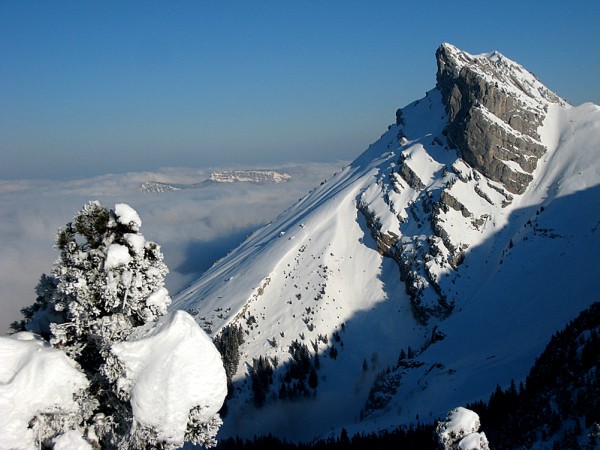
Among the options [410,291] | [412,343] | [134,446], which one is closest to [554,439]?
[134,446]

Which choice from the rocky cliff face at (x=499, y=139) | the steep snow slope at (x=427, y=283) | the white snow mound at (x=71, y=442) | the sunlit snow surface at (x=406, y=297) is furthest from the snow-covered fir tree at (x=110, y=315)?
the rocky cliff face at (x=499, y=139)

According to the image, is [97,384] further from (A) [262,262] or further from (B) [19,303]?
(B) [19,303]

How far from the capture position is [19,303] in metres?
173

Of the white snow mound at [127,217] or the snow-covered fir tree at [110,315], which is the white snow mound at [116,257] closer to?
the snow-covered fir tree at [110,315]

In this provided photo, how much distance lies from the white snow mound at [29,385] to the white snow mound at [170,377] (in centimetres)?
201

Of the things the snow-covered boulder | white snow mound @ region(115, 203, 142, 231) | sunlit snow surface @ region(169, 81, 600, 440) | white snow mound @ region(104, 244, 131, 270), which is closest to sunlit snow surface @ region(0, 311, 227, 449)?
white snow mound @ region(104, 244, 131, 270)

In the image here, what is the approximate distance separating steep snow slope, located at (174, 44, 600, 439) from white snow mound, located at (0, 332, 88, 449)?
335ft

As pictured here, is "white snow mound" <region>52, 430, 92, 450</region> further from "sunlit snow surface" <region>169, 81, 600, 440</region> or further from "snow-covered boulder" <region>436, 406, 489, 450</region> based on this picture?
"sunlit snow surface" <region>169, 81, 600, 440</region>

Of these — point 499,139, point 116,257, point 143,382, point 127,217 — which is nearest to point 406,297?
point 499,139

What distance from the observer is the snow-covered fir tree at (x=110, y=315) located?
1499cm

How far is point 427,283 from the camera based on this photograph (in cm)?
17162

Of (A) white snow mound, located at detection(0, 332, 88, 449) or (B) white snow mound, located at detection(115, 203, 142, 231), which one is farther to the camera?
(B) white snow mound, located at detection(115, 203, 142, 231)

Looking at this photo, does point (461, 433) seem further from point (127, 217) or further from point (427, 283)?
point (427, 283)

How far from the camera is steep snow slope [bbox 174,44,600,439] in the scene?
13050cm
